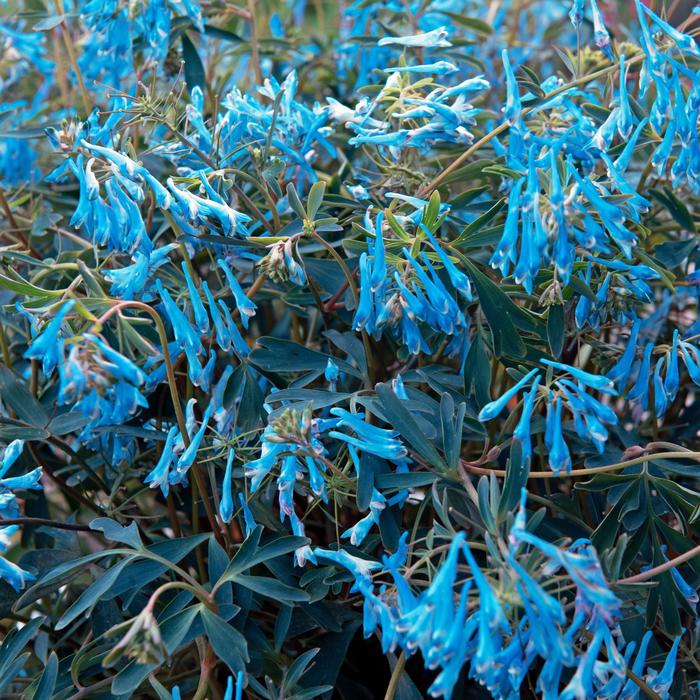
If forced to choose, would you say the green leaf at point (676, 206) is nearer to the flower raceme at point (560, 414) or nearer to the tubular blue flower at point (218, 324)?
the flower raceme at point (560, 414)

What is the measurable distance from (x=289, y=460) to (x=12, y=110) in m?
0.74

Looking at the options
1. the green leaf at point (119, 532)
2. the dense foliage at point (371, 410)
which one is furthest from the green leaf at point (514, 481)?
the green leaf at point (119, 532)

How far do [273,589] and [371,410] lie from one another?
0.18 meters

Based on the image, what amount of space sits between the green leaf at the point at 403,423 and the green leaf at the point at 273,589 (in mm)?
161

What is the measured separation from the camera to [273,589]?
0.75 meters

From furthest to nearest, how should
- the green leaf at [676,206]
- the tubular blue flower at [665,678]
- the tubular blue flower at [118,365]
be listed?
1. the green leaf at [676,206]
2. the tubular blue flower at [665,678]
3. the tubular blue flower at [118,365]

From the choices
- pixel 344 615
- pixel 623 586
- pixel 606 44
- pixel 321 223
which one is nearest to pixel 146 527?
pixel 344 615

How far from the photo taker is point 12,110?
3.84 ft

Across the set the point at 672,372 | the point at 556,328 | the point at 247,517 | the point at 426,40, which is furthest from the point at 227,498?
the point at 426,40

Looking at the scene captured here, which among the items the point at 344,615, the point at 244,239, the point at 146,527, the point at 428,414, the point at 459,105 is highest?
the point at 459,105

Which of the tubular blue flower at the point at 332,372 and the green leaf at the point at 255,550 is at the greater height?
the tubular blue flower at the point at 332,372

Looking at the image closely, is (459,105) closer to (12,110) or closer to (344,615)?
(344,615)

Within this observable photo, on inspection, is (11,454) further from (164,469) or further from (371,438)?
(371,438)

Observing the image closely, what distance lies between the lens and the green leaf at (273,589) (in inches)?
29.1
